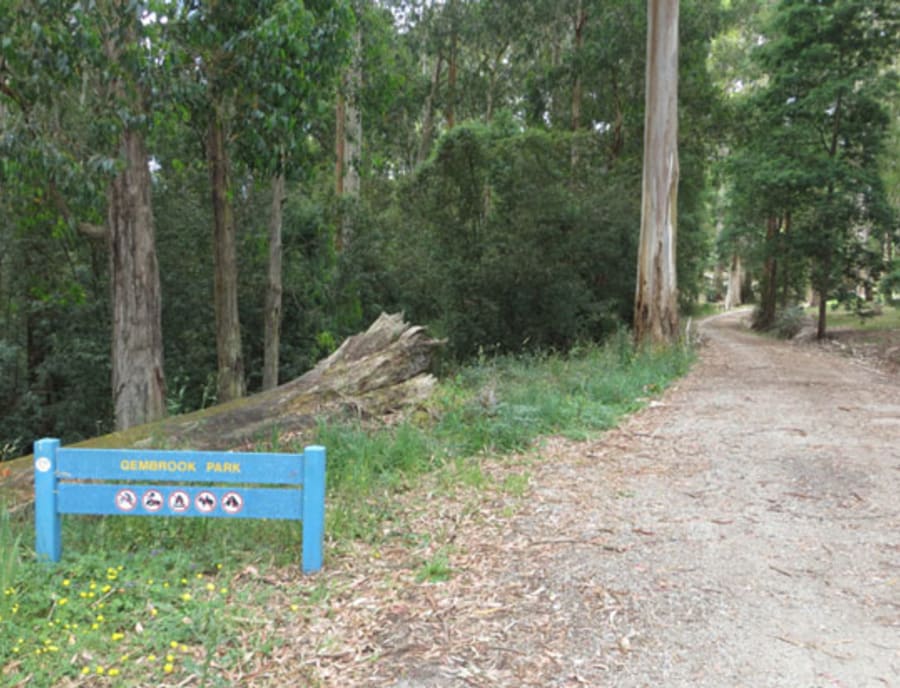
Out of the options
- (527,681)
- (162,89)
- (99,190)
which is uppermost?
(162,89)

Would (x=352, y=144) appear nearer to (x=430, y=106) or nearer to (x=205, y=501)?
(x=430, y=106)

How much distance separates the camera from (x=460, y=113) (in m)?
30.5

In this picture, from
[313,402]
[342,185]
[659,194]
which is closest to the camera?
[313,402]

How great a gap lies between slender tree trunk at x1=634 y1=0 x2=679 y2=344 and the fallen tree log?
651 cm

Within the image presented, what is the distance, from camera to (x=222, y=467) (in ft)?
12.9

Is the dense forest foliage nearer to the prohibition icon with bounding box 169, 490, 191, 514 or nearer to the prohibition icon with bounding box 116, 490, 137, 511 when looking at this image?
the prohibition icon with bounding box 116, 490, 137, 511

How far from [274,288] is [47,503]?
1094 centimetres

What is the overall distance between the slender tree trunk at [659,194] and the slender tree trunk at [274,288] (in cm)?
774

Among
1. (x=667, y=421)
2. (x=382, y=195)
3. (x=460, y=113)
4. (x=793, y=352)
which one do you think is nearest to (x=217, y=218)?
(x=667, y=421)

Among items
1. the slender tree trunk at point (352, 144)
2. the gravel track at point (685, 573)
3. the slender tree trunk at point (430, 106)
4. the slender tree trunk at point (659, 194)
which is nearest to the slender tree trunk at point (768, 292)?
the slender tree trunk at point (659, 194)

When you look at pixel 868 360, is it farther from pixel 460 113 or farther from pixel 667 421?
pixel 460 113

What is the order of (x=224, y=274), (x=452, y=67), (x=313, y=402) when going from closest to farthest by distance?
1. (x=313, y=402)
2. (x=224, y=274)
3. (x=452, y=67)

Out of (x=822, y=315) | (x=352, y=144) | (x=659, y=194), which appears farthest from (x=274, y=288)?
(x=822, y=315)

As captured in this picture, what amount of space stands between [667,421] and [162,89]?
23.6 ft
